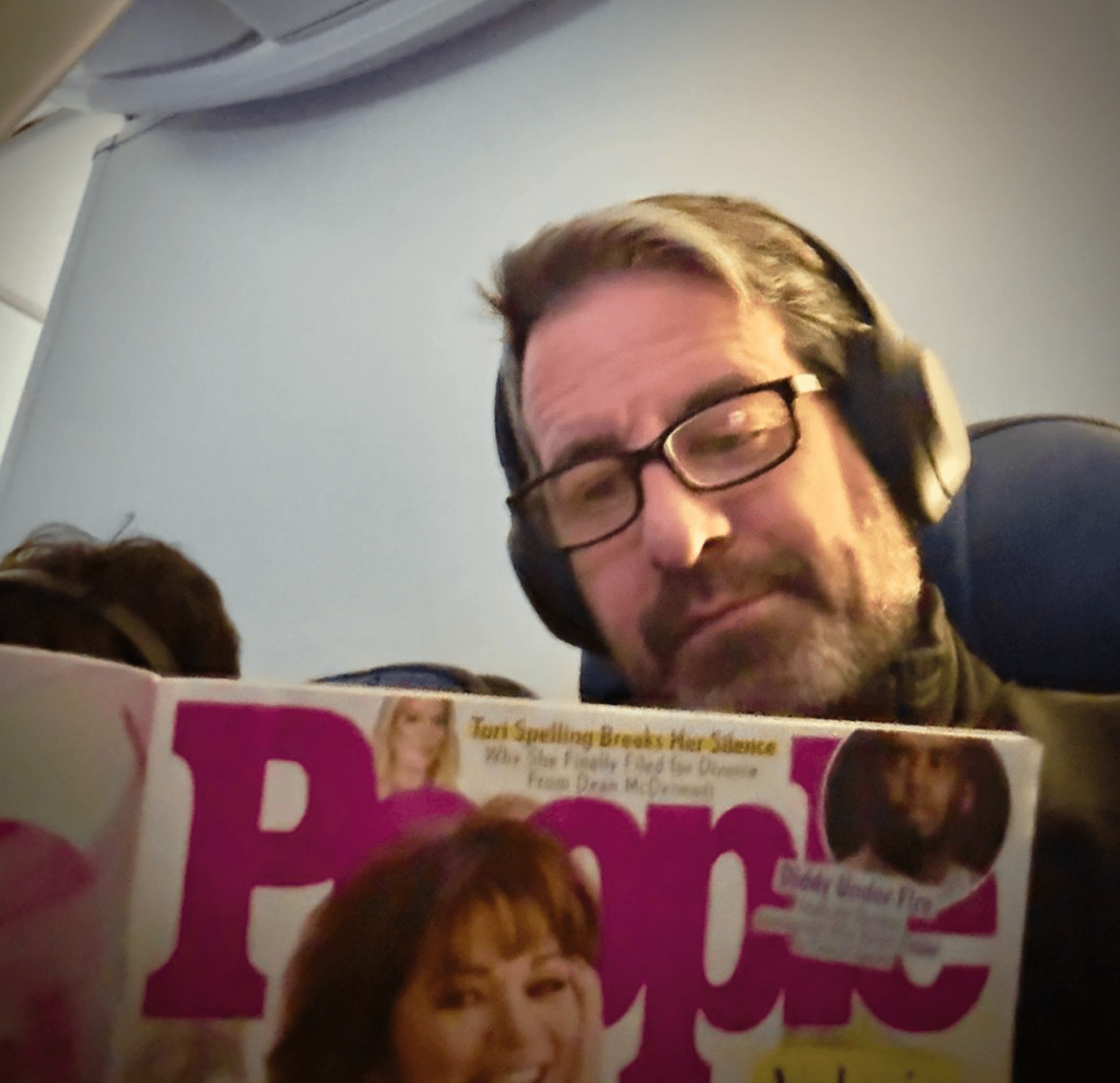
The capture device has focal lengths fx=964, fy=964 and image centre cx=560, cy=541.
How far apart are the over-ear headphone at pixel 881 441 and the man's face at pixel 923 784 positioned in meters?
0.16

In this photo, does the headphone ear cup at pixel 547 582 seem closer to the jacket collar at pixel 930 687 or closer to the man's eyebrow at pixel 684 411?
the man's eyebrow at pixel 684 411

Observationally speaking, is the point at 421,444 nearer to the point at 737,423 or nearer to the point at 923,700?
the point at 737,423

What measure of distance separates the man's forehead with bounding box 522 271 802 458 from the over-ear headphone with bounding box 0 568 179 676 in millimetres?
288

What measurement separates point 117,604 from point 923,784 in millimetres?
537

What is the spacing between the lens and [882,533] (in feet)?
2.19

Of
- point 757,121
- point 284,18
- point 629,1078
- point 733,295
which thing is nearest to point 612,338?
point 733,295

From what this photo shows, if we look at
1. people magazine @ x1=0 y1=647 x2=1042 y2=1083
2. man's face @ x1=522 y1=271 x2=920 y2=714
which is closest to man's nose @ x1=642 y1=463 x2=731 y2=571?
man's face @ x1=522 y1=271 x2=920 y2=714

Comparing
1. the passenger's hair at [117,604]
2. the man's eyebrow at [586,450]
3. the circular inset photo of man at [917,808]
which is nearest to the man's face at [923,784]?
the circular inset photo of man at [917,808]

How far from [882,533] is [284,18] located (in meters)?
0.60

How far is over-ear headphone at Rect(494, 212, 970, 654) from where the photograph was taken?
26.5 inches

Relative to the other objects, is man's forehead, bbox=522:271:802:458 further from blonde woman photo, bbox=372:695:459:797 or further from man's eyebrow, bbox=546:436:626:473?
blonde woman photo, bbox=372:695:459:797

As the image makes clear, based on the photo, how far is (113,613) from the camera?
63 cm

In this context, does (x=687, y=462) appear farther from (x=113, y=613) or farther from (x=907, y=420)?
(x=113, y=613)

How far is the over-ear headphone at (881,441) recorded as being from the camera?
0.67 meters
